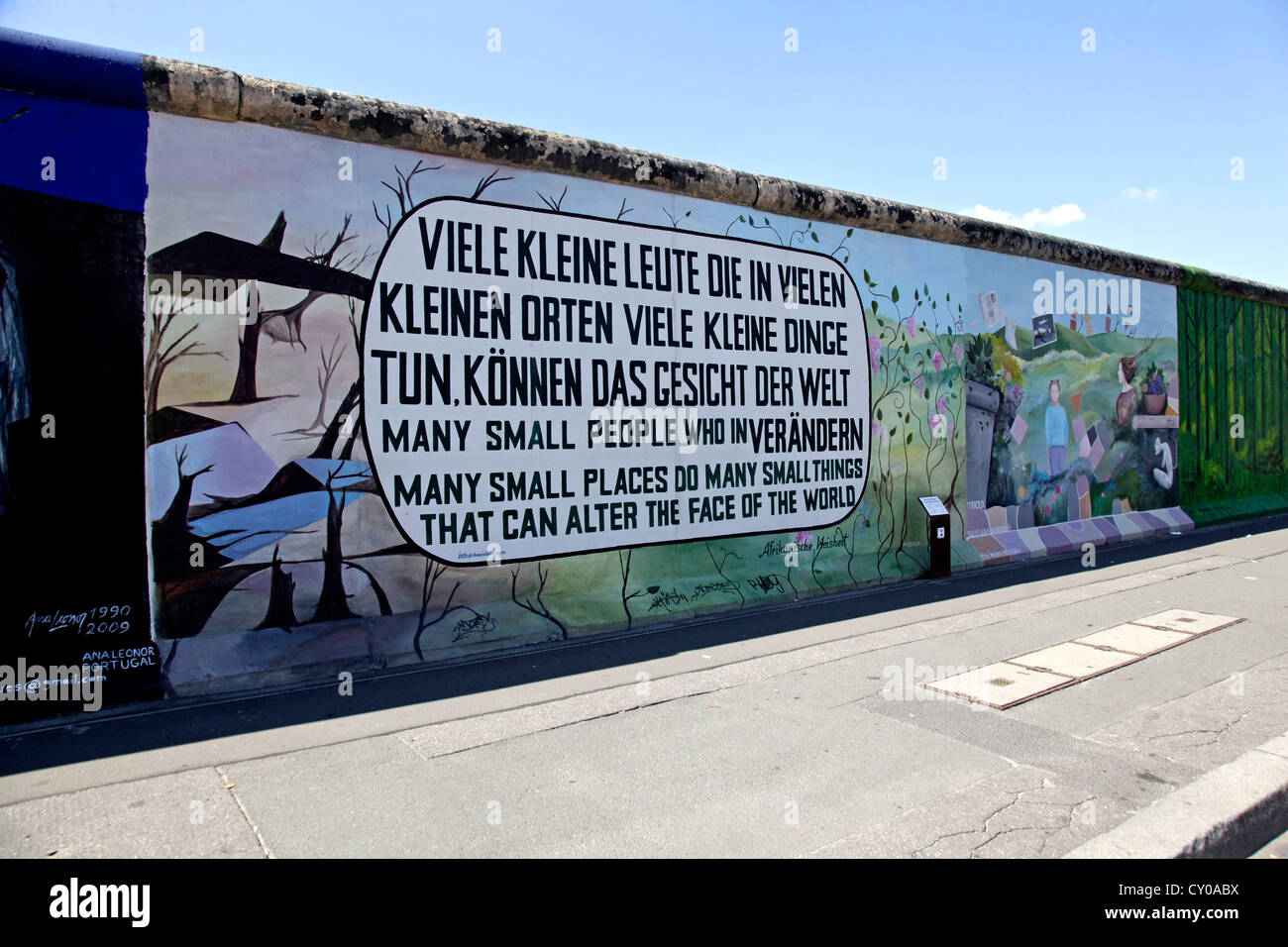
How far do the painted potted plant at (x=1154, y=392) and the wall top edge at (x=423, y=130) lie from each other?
5532 millimetres

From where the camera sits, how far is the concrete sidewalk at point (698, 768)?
3.55m

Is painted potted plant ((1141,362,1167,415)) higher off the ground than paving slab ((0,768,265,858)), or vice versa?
painted potted plant ((1141,362,1167,415))

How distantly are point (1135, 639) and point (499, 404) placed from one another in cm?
578

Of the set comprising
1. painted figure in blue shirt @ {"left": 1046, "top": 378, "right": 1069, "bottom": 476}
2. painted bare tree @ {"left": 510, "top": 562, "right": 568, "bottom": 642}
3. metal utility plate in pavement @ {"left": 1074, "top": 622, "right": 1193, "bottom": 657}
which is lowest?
metal utility plate in pavement @ {"left": 1074, "top": 622, "right": 1193, "bottom": 657}

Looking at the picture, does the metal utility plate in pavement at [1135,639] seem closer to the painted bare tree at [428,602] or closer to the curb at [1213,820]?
the curb at [1213,820]

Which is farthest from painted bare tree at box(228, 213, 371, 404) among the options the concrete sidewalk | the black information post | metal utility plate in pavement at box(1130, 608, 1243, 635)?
metal utility plate in pavement at box(1130, 608, 1243, 635)

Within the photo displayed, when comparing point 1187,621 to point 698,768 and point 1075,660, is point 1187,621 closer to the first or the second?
point 1075,660

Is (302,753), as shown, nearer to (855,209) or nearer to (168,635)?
(168,635)

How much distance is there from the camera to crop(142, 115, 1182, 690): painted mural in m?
5.93

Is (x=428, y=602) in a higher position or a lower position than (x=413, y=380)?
lower

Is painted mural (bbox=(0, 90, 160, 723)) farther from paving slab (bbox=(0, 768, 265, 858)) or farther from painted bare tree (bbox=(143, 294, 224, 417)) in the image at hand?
paving slab (bbox=(0, 768, 265, 858))

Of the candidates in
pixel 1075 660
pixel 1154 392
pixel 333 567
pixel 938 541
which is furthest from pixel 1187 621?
pixel 1154 392

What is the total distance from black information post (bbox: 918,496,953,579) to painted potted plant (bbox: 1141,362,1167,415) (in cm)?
670

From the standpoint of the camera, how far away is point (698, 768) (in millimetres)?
4332
